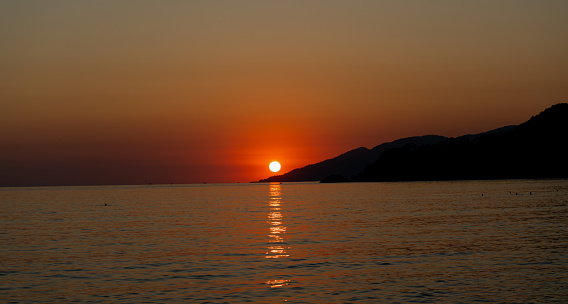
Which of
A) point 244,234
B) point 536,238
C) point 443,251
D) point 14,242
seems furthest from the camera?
point 244,234

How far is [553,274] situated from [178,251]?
27608 millimetres

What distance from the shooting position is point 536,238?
170 ft

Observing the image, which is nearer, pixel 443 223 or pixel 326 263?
pixel 326 263

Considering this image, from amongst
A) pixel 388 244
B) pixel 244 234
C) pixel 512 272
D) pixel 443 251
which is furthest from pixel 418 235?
pixel 512 272

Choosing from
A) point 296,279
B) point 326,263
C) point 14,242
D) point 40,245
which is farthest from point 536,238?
point 14,242

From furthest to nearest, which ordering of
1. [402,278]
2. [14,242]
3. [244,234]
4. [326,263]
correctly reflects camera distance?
1. [244,234]
2. [14,242]
3. [326,263]
4. [402,278]

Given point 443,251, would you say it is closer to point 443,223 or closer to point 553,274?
point 553,274

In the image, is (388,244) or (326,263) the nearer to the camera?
(326,263)

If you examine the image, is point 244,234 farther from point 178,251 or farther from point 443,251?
point 443,251

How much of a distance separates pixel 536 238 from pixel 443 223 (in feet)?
63.2

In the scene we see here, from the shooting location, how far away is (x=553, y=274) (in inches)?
1332

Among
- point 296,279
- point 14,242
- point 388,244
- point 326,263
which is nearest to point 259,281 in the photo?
point 296,279

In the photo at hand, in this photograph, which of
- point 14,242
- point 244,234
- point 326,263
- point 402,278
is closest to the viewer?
point 402,278

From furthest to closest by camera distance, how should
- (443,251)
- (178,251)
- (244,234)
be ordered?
1. (244,234)
2. (178,251)
3. (443,251)
